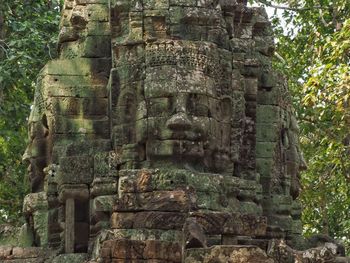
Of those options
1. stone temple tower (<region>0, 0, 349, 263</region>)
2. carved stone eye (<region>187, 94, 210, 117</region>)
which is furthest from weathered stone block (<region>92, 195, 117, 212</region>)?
carved stone eye (<region>187, 94, 210, 117</region>)

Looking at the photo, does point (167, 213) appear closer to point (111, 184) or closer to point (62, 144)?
point (111, 184)

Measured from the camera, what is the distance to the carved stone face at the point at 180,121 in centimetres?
1970

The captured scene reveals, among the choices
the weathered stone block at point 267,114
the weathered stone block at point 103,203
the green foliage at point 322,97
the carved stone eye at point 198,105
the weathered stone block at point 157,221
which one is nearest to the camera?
the weathered stone block at point 157,221

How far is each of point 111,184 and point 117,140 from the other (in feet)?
2.40

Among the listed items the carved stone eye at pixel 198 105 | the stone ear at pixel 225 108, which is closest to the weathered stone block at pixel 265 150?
the stone ear at pixel 225 108

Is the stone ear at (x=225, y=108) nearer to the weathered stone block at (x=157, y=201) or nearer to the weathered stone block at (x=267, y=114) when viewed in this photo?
the weathered stone block at (x=267, y=114)

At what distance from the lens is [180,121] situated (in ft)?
64.3

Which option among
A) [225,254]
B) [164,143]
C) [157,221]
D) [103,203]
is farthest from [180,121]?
[225,254]

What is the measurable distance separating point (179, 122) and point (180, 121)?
2 cm

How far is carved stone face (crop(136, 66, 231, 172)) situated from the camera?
1970 cm

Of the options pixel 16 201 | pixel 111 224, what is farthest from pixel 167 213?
pixel 16 201

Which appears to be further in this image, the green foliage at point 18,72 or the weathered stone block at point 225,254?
the green foliage at point 18,72

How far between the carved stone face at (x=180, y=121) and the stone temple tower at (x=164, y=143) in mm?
18

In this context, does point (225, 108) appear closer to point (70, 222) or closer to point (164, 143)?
point (164, 143)
